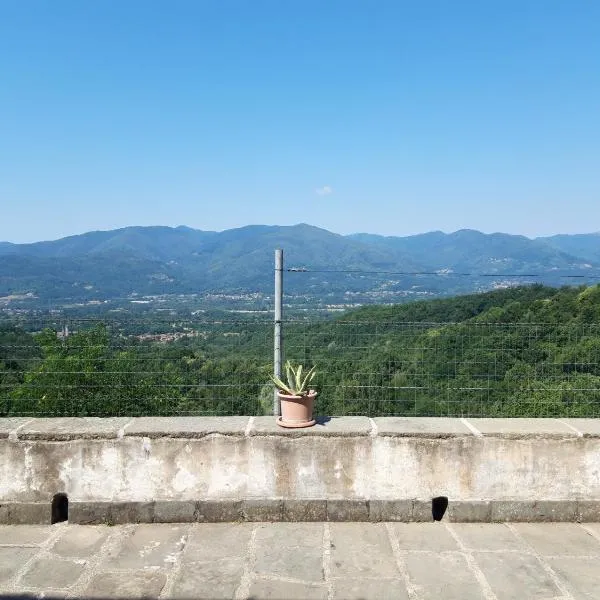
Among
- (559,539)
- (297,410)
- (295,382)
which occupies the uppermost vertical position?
(295,382)

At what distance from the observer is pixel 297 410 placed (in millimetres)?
4035

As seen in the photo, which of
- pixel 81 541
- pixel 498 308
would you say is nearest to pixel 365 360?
pixel 81 541

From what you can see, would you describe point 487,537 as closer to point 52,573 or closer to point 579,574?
point 579,574

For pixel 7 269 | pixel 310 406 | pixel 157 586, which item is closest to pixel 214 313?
pixel 310 406

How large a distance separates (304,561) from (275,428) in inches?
37.6

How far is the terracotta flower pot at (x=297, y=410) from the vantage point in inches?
158

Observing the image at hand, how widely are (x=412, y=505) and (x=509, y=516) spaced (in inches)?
27.7

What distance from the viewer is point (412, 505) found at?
13.0 feet

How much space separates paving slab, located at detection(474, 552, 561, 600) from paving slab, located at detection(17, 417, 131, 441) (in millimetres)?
2630

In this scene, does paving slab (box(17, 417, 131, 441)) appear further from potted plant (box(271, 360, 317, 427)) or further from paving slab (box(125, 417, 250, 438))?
potted plant (box(271, 360, 317, 427))

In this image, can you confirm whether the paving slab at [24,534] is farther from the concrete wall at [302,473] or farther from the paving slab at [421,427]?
the paving slab at [421,427]

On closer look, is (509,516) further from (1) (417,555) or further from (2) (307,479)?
(2) (307,479)

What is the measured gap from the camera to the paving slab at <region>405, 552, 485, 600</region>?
117 inches

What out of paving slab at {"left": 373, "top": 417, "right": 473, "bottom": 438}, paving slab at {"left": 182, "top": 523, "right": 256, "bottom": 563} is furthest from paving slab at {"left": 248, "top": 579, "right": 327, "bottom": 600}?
paving slab at {"left": 373, "top": 417, "right": 473, "bottom": 438}
